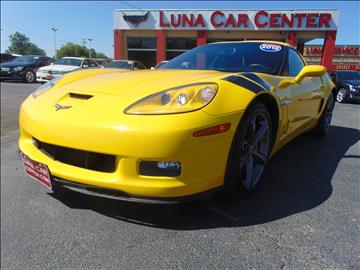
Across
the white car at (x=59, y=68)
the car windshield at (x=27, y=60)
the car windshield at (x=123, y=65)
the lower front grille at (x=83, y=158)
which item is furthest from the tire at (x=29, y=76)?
the lower front grille at (x=83, y=158)

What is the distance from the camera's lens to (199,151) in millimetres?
1835

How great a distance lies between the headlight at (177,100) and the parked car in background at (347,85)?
33.3ft

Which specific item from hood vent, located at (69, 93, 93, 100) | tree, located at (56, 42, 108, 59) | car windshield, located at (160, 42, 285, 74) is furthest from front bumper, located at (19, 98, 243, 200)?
tree, located at (56, 42, 108, 59)

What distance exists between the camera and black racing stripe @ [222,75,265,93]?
2.17m

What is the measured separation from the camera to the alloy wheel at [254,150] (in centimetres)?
234

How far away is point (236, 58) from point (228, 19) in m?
18.3

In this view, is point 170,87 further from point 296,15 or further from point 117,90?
point 296,15

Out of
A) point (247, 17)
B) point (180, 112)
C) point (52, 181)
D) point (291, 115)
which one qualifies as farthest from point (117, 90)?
point (247, 17)

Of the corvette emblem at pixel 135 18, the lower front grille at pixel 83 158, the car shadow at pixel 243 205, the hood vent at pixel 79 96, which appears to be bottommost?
the car shadow at pixel 243 205

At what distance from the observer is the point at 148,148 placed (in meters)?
1.77

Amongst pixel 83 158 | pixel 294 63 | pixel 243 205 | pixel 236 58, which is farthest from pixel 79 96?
pixel 294 63

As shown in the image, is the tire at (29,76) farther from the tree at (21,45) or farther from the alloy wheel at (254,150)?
the tree at (21,45)

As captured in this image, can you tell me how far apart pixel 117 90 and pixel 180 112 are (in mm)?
598

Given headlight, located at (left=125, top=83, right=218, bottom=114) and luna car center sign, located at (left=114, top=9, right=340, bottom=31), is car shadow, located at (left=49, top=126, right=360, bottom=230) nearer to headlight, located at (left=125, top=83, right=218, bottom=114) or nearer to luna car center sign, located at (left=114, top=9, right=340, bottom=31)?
headlight, located at (left=125, top=83, right=218, bottom=114)
